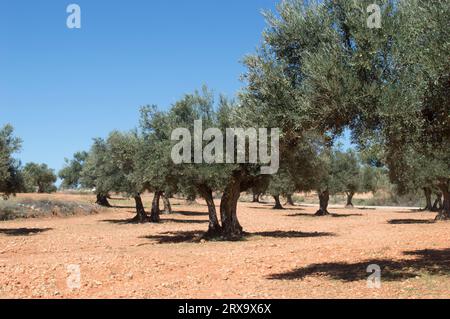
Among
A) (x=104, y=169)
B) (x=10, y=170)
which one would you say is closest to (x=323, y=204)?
(x=104, y=169)

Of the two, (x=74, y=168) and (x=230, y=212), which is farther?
(x=74, y=168)

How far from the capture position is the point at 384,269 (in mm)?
13797

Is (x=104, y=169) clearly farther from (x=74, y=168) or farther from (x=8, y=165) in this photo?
(x=74, y=168)

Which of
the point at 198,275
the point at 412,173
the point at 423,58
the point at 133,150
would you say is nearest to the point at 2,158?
the point at 133,150

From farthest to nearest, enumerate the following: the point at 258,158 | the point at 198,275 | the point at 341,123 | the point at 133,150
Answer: the point at 133,150, the point at 258,158, the point at 198,275, the point at 341,123

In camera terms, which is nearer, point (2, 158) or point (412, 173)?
point (2, 158)

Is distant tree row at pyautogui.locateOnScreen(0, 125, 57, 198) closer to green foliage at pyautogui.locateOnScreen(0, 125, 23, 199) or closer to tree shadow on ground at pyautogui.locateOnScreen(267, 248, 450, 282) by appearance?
green foliage at pyautogui.locateOnScreen(0, 125, 23, 199)

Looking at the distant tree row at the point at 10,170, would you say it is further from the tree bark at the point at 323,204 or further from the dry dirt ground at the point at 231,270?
the tree bark at the point at 323,204

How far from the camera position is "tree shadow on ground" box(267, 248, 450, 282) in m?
12.7

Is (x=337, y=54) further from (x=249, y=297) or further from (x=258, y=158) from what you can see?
(x=258, y=158)

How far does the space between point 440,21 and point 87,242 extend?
20.5m

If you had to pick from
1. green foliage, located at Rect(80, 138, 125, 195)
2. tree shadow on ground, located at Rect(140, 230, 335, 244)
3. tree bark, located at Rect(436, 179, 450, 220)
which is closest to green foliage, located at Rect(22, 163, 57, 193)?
green foliage, located at Rect(80, 138, 125, 195)
